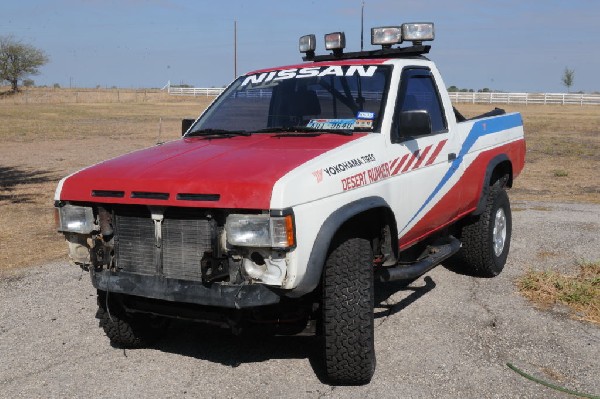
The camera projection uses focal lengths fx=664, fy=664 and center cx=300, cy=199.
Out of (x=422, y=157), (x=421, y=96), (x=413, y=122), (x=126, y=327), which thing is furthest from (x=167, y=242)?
(x=421, y=96)

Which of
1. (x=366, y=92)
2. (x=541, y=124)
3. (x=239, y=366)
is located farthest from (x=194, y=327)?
(x=541, y=124)

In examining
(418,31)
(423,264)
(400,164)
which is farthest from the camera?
(418,31)

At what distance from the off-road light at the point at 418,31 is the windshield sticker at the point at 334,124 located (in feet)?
4.04

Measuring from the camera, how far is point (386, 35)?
226 inches

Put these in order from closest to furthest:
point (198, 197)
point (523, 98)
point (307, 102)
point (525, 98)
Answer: point (198, 197)
point (307, 102)
point (525, 98)
point (523, 98)

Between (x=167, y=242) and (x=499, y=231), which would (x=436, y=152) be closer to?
(x=499, y=231)

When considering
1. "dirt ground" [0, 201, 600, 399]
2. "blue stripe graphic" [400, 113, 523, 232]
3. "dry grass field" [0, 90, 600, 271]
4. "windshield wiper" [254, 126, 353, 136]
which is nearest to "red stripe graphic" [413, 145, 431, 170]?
"blue stripe graphic" [400, 113, 523, 232]

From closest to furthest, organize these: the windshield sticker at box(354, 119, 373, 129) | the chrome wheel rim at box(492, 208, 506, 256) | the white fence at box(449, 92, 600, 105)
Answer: the windshield sticker at box(354, 119, 373, 129) → the chrome wheel rim at box(492, 208, 506, 256) → the white fence at box(449, 92, 600, 105)

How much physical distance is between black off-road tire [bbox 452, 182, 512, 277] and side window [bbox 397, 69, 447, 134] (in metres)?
1.20

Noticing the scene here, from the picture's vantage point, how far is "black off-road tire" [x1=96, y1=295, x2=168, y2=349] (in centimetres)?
456

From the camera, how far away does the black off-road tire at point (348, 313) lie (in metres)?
3.88

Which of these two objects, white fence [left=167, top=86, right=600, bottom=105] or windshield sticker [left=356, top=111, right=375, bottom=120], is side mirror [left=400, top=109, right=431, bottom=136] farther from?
white fence [left=167, top=86, right=600, bottom=105]

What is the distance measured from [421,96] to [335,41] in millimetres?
1064

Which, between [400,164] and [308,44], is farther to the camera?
[308,44]
